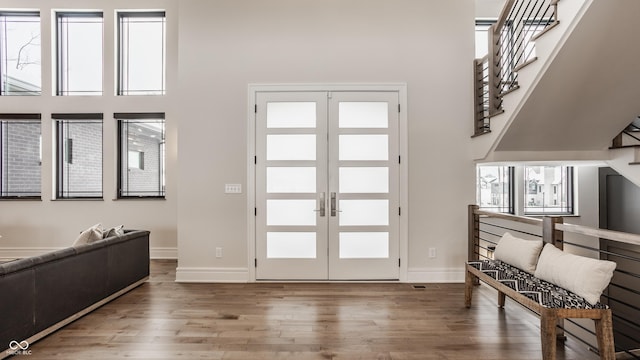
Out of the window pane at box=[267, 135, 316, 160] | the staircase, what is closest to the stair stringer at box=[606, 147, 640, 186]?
the staircase

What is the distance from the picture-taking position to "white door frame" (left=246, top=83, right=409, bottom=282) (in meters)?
3.97

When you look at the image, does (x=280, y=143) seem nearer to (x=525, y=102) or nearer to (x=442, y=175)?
(x=442, y=175)

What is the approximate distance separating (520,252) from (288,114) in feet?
9.70

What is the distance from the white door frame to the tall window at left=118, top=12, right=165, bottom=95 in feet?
8.01

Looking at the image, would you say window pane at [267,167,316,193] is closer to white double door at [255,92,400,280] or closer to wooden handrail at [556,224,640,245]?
white double door at [255,92,400,280]

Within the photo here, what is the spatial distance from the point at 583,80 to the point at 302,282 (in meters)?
3.61

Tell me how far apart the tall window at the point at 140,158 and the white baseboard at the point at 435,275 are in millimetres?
4268

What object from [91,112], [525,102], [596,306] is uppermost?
[91,112]

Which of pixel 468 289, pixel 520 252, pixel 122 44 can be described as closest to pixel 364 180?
pixel 468 289

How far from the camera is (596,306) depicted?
2000 millimetres

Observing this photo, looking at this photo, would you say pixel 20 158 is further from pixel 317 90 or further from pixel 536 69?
pixel 536 69

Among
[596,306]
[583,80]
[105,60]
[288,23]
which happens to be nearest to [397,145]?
[583,80]

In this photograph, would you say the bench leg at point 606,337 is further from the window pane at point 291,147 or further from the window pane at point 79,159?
the window pane at point 79,159

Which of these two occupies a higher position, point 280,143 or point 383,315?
point 280,143
